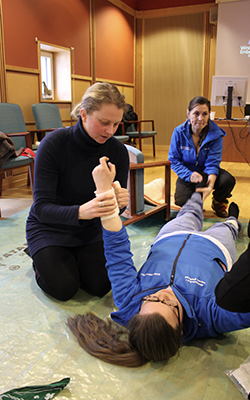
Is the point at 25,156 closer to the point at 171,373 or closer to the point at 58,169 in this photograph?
the point at 58,169

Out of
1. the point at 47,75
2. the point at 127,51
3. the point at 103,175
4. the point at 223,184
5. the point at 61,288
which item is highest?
the point at 127,51

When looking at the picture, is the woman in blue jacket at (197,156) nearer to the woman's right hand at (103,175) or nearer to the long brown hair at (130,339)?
the woman's right hand at (103,175)

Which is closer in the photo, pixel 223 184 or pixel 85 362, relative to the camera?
pixel 85 362

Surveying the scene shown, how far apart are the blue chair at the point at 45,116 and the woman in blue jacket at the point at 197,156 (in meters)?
2.04

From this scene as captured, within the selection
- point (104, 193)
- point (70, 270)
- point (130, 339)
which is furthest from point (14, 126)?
point (130, 339)

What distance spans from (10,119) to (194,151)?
218cm

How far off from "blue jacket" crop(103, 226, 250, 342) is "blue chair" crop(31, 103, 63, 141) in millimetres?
3187

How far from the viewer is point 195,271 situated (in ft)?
4.48

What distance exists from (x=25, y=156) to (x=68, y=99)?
255 cm

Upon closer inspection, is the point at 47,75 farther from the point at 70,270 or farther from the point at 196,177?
the point at 70,270

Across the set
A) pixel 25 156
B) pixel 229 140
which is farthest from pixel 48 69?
pixel 229 140

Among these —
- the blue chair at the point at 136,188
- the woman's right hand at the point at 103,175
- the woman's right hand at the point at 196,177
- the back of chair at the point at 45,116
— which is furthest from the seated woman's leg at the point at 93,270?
the back of chair at the point at 45,116

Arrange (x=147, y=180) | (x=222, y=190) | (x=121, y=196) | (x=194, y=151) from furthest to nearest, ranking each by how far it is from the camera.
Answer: (x=147, y=180) < (x=222, y=190) < (x=194, y=151) < (x=121, y=196)

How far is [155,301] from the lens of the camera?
1186mm
